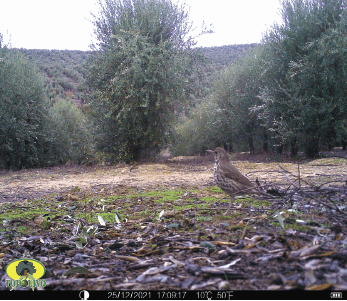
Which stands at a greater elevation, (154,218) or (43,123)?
(43,123)

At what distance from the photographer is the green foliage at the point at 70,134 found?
1825cm

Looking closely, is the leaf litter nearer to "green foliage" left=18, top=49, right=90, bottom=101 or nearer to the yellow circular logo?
the yellow circular logo

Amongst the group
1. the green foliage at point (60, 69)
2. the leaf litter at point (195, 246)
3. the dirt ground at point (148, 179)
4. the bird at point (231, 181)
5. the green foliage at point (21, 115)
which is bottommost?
the dirt ground at point (148, 179)

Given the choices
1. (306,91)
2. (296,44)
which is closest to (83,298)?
(306,91)

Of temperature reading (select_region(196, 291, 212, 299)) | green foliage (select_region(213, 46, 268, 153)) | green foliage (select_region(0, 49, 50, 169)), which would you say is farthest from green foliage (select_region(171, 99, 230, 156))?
temperature reading (select_region(196, 291, 212, 299))

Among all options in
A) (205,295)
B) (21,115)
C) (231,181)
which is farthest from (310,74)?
(21,115)

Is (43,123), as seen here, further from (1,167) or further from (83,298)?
(83,298)

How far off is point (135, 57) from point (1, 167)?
10423 millimetres

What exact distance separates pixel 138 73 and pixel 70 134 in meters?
10.7

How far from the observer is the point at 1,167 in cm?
1611

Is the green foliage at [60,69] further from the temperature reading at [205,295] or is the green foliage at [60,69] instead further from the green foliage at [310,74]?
the temperature reading at [205,295]

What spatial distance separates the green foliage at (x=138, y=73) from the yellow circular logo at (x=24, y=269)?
1063 cm

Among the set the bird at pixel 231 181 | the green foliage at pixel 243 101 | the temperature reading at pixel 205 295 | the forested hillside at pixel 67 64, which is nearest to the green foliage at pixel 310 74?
the green foliage at pixel 243 101

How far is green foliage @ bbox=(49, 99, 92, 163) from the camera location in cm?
1825
